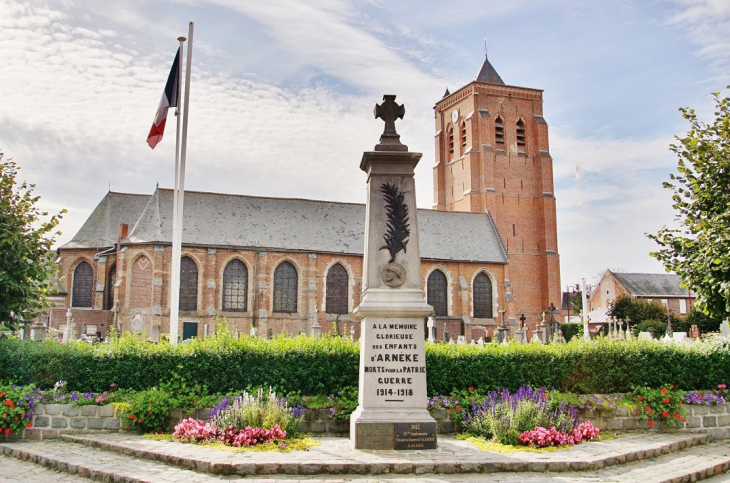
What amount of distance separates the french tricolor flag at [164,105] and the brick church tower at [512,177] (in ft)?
111

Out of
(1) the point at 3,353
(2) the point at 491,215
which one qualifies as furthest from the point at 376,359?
(2) the point at 491,215

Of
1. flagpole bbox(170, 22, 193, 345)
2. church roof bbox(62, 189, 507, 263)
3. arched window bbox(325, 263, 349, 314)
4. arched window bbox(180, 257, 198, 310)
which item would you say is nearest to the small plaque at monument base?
flagpole bbox(170, 22, 193, 345)

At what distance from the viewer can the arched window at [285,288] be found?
38.4 metres

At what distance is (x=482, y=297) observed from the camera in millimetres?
42312

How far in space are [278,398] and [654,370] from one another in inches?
270

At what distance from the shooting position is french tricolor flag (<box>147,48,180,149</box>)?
53.5 ft

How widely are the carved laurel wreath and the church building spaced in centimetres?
2170

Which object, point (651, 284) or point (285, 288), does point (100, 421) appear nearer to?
point (285, 288)

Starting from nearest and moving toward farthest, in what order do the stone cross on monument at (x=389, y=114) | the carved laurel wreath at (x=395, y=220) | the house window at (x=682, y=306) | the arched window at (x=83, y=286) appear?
the carved laurel wreath at (x=395, y=220), the stone cross on monument at (x=389, y=114), the arched window at (x=83, y=286), the house window at (x=682, y=306)

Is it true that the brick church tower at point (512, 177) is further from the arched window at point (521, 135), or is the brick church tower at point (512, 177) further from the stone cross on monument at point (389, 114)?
the stone cross on monument at point (389, 114)

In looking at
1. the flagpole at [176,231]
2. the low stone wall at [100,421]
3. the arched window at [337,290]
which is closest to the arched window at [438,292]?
the arched window at [337,290]

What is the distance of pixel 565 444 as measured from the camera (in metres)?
9.09

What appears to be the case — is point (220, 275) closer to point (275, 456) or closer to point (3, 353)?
point (3, 353)

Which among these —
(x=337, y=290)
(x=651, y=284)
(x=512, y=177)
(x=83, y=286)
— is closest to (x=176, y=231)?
(x=337, y=290)
